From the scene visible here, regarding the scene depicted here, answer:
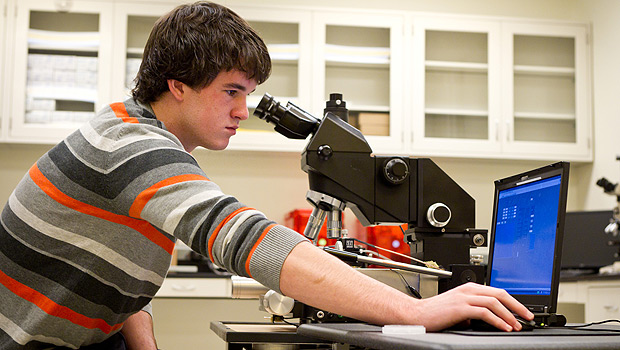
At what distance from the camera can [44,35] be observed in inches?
151

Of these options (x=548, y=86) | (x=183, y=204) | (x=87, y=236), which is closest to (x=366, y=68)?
(x=548, y=86)

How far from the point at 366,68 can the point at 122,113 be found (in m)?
3.10

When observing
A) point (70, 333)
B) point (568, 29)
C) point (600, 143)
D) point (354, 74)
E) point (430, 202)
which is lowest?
point (70, 333)

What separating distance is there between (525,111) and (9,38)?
9.70 ft

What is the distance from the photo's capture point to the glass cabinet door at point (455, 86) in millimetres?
4074

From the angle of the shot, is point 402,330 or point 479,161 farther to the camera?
point 479,161

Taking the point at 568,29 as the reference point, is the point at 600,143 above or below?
below

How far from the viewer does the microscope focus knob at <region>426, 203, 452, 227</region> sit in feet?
4.37

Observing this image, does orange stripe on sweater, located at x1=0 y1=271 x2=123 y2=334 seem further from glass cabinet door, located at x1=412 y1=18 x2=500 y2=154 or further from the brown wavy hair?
glass cabinet door, located at x1=412 y1=18 x2=500 y2=154

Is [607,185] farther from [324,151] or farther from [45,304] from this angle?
[45,304]

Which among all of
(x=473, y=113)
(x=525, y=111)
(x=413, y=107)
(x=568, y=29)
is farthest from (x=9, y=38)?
(x=568, y=29)

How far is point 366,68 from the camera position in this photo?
4129 millimetres

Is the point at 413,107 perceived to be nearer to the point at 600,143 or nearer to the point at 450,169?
the point at 450,169

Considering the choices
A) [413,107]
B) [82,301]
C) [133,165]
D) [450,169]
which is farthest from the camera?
[450,169]
